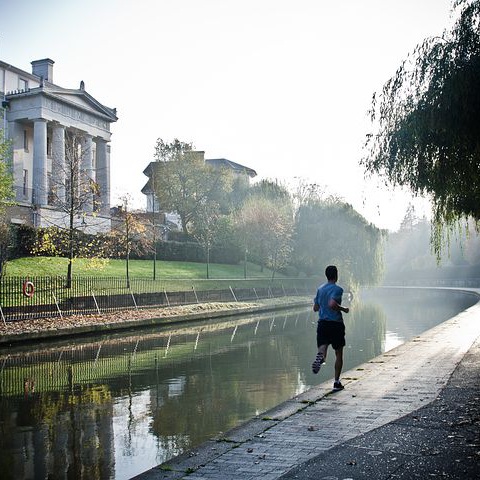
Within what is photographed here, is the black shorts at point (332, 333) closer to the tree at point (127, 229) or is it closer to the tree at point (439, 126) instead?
the tree at point (439, 126)

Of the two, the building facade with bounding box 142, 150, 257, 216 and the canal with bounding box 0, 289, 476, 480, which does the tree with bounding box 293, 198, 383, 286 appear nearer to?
the building facade with bounding box 142, 150, 257, 216

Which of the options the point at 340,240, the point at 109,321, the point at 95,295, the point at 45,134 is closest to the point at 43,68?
the point at 45,134

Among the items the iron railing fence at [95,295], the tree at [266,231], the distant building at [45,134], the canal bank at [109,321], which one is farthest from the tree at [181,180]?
the canal bank at [109,321]

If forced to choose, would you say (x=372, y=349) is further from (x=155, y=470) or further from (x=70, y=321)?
(x=155, y=470)

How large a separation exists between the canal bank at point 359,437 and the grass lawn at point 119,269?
72.4ft

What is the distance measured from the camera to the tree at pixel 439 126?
11.0 m

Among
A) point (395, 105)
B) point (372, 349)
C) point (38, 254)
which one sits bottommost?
point (372, 349)

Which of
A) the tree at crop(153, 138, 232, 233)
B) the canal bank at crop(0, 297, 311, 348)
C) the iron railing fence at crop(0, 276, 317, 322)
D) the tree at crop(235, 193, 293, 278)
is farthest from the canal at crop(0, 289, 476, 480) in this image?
the tree at crop(153, 138, 232, 233)

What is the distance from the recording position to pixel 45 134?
155 ft

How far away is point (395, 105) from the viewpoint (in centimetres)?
1375

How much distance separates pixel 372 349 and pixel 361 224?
3817 centimetres

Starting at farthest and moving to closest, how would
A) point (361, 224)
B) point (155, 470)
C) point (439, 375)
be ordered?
point (361, 224)
point (439, 375)
point (155, 470)

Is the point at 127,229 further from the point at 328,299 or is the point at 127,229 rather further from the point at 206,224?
the point at 328,299

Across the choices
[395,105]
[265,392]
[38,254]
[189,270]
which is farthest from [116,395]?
[189,270]
